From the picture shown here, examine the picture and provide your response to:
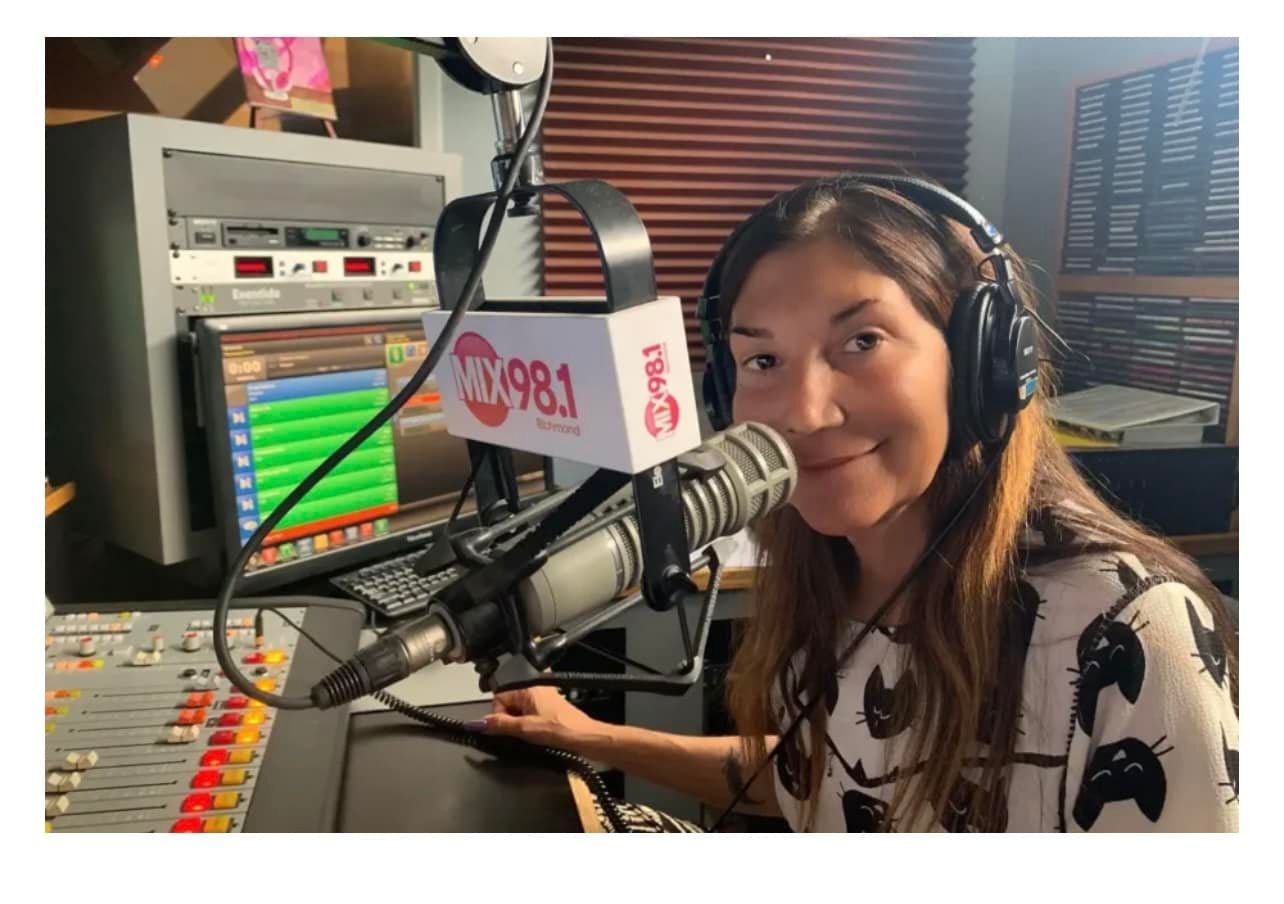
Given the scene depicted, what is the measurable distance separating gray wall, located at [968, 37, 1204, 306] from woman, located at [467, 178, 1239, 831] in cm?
19

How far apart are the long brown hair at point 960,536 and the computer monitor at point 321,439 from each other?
1.59 feet

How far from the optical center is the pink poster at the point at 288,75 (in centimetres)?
88

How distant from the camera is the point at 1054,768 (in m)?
0.67

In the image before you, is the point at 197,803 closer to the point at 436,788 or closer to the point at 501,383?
the point at 436,788

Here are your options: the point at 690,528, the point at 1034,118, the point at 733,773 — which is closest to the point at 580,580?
the point at 690,528

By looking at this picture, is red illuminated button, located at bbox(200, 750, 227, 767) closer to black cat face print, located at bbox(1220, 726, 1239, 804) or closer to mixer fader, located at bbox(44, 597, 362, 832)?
mixer fader, located at bbox(44, 597, 362, 832)

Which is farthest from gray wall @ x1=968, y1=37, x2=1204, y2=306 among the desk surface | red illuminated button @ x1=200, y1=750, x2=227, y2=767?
red illuminated button @ x1=200, y1=750, x2=227, y2=767

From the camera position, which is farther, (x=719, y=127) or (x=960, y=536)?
(x=719, y=127)

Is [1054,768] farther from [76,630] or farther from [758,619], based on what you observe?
[76,630]

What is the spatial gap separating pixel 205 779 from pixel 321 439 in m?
0.48

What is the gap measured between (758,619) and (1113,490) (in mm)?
444

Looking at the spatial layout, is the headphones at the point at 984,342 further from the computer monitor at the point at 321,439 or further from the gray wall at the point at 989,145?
the computer monitor at the point at 321,439

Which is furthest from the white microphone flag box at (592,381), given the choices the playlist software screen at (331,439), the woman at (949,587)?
the playlist software screen at (331,439)

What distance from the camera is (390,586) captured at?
3.31 feet
